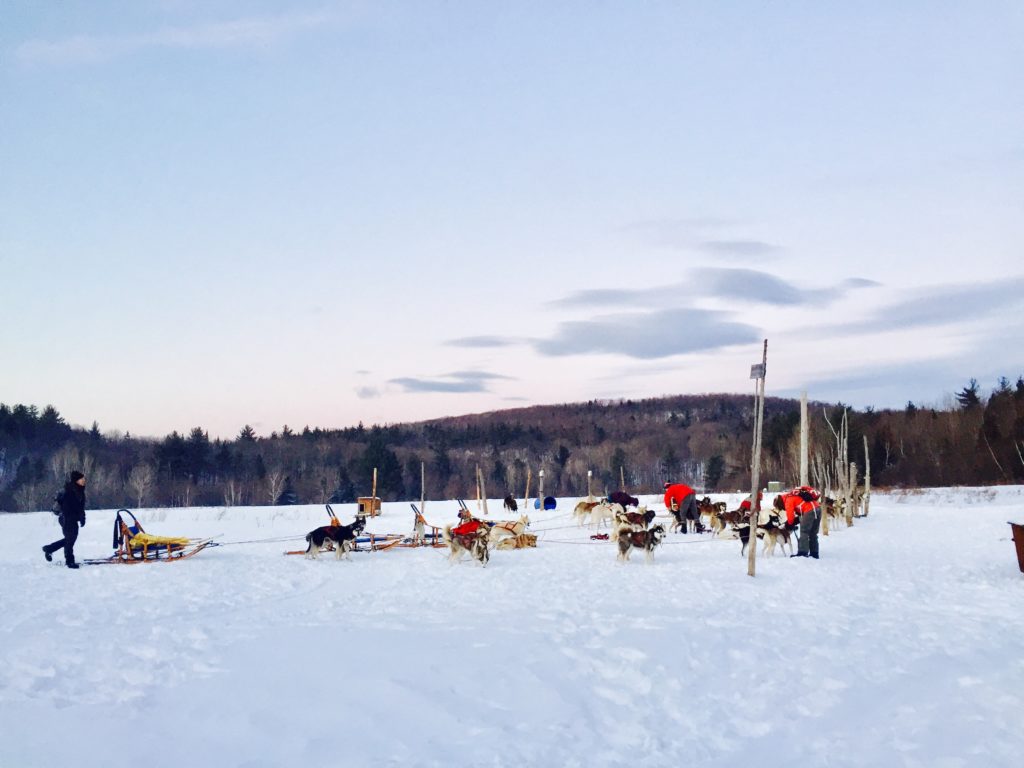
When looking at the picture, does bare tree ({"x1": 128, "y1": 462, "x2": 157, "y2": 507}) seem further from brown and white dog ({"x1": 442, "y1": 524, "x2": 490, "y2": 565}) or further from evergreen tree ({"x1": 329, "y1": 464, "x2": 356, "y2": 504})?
brown and white dog ({"x1": 442, "y1": 524, "x2": 490, "y2": 565})

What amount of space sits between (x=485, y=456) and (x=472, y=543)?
114m

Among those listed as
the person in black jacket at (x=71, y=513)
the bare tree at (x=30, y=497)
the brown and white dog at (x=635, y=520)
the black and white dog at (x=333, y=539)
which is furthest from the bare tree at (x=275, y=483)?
the person in black jacket at (x=71, y=513)

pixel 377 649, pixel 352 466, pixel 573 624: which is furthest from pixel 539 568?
pixel 352 466

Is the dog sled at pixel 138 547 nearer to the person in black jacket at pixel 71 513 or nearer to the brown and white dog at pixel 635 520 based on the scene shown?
the person in black jacket at pixel 71 513

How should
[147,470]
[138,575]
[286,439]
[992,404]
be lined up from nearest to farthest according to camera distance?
1. [138,575]
2. [992,404]
3. [147,470]
4. [286,439]

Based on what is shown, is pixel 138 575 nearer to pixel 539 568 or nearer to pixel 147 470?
pixel 539 568

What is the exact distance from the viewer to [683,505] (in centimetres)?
2034

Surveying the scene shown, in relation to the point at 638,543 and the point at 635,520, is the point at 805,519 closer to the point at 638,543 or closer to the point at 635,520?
the point at 638,543

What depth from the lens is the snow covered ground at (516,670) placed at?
5160mm

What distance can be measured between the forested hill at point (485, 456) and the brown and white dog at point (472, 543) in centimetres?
1609

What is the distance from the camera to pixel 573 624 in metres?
8.37

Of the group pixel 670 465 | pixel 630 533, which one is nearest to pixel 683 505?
pixel 630 533

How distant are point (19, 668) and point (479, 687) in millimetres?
3888

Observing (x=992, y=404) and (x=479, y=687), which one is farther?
(x=992, y=404)
